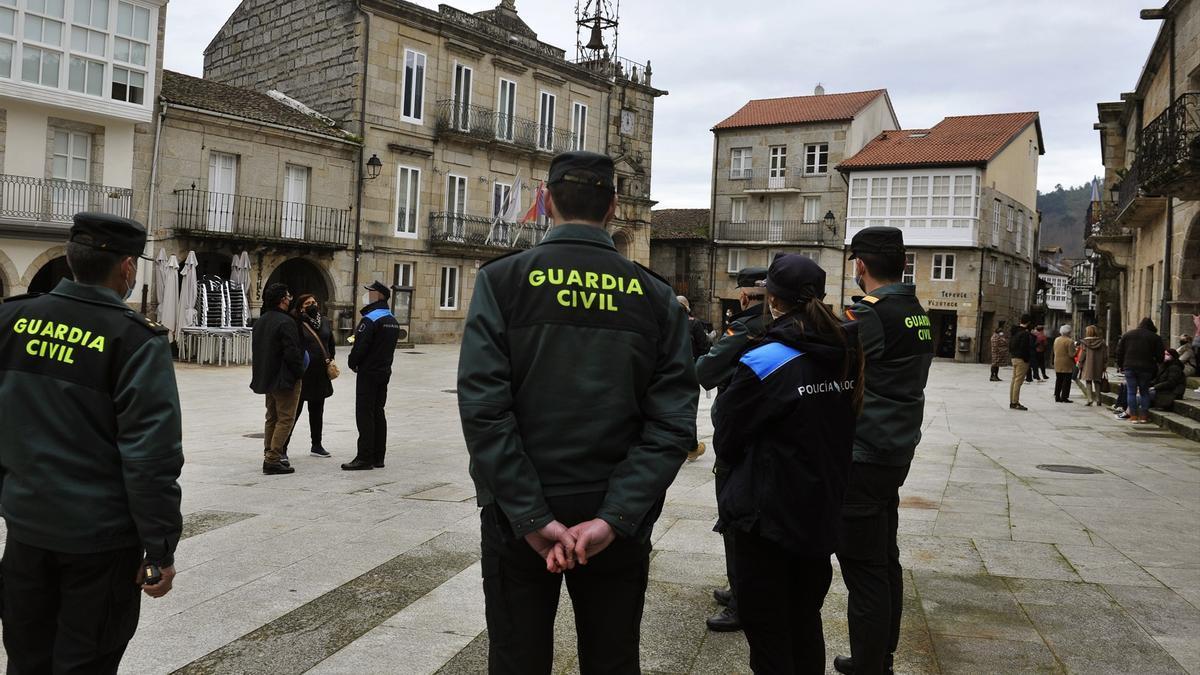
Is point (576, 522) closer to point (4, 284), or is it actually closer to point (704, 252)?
point (4, 284)

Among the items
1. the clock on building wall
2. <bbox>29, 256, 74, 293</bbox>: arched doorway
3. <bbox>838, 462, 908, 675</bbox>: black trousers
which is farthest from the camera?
the clock on building wall

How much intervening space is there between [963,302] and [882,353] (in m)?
39.3

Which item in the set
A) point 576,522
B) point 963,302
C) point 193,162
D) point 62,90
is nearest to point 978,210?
point 963,302

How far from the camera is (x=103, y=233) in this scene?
2.90 meters

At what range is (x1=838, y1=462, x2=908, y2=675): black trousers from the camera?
141 inches

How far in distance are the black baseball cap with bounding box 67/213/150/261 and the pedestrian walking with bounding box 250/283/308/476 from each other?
5684 mm

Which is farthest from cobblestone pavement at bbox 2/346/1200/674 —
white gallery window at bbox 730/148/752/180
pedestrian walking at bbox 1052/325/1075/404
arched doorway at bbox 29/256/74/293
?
white gallery window at bbox 730/148/752/180

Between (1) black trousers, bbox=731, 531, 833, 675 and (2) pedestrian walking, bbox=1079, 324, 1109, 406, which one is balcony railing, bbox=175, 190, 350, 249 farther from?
(1) black trousers, bbox=731, 531, 833, 675

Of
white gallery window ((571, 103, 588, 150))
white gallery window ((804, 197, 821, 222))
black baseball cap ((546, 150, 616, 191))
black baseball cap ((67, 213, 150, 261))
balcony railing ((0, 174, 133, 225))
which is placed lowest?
black baseball cap ((67, 213, 150, 261))

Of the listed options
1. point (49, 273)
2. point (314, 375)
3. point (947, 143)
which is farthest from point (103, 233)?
point (947, 143)

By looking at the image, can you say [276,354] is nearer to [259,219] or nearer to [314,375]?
[314,375]

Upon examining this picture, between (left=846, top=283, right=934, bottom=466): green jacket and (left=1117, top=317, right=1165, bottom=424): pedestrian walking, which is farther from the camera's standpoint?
(left=1117, top=317, right=1165, bottom=424): pedestrian walking

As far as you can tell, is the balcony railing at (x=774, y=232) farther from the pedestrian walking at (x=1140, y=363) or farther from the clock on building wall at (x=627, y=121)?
the pedestrian walking at (x=1140, y=363)

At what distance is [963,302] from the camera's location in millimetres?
40125
